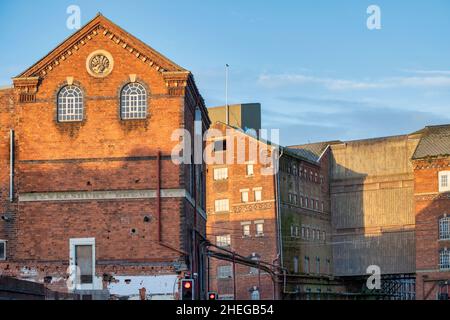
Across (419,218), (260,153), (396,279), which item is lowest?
(396,279)

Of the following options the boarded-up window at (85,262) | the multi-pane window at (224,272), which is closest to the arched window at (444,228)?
the multi-pane window at (224,272)

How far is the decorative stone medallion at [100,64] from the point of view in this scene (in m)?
53.2

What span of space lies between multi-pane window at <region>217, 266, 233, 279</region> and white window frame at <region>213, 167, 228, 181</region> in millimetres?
8923

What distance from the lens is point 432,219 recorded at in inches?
3728

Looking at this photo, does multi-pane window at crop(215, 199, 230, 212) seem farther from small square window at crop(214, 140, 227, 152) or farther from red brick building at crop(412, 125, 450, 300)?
red brick building at crop(412, 125, 450, 300)

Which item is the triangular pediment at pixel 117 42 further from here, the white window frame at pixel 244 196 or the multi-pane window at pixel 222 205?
the multi-pane window at pixel 222 205

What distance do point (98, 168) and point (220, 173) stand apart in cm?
4201

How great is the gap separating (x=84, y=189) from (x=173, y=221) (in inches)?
209

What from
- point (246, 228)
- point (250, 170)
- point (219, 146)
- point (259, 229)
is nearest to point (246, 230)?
point (246, 228)

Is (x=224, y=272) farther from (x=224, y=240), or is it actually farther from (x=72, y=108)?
(x=72, y=108)

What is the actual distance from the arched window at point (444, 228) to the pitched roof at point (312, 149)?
51.8 feet
